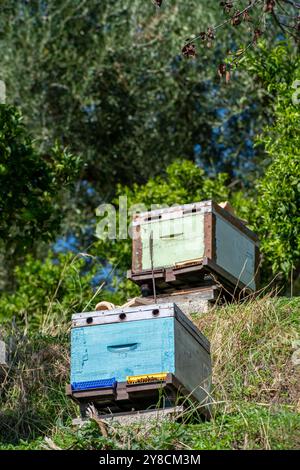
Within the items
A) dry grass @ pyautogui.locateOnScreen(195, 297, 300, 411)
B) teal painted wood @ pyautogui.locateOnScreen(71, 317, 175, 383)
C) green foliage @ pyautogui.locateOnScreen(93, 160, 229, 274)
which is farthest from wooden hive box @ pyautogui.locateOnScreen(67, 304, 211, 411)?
green foliage @ pyautogui.locateOnScreen(93, 160, 229, 274)

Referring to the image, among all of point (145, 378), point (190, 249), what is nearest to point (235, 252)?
point (190, 249)

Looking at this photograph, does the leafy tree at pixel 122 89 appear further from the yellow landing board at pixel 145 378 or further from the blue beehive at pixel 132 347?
the yellow landing board at pixel 145 378

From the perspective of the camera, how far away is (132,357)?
26.0 feet

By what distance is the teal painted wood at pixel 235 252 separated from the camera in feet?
36.4

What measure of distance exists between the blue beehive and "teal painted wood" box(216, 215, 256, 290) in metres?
2.99

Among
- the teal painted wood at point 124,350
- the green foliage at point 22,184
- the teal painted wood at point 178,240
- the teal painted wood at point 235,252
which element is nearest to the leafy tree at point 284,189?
the teal painted wood at point 235,252

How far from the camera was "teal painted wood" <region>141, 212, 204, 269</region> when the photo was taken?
36.1 feet

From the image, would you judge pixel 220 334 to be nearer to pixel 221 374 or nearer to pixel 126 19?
pixel 221 374

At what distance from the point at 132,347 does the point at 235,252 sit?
365 cm

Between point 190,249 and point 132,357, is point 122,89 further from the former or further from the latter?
point 132,357

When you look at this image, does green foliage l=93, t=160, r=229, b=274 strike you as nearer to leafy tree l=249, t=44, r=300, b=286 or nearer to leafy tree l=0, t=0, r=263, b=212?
leafy tree l=249, t=44, r=300, b=286
